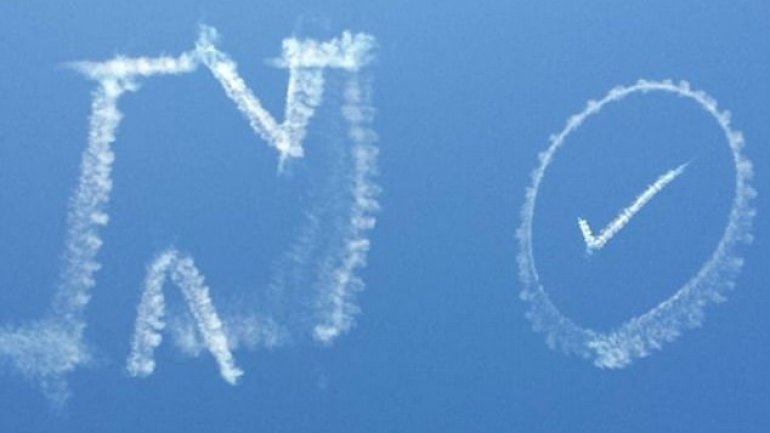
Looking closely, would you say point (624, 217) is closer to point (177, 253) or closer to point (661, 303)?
point (661, 303)

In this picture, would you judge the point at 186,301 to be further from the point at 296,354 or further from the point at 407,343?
the point at 407,343

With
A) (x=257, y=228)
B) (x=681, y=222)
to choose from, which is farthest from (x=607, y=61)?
(x=257, y=228)

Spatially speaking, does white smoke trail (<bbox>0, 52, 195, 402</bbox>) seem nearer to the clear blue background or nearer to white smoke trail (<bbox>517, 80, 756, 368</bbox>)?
the clear blue background

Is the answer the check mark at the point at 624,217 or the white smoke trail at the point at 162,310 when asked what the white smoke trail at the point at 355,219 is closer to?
the white smoke trail at the point at 162,310

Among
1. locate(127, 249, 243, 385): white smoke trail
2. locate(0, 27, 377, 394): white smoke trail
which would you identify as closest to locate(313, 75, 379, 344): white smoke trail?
locate(0, 27, 377, 394): white smoke trail

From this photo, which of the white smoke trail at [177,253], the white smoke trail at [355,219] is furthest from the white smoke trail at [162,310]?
the white smoke trail at [355,219]

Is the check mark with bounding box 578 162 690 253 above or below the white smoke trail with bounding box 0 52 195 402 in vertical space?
below
